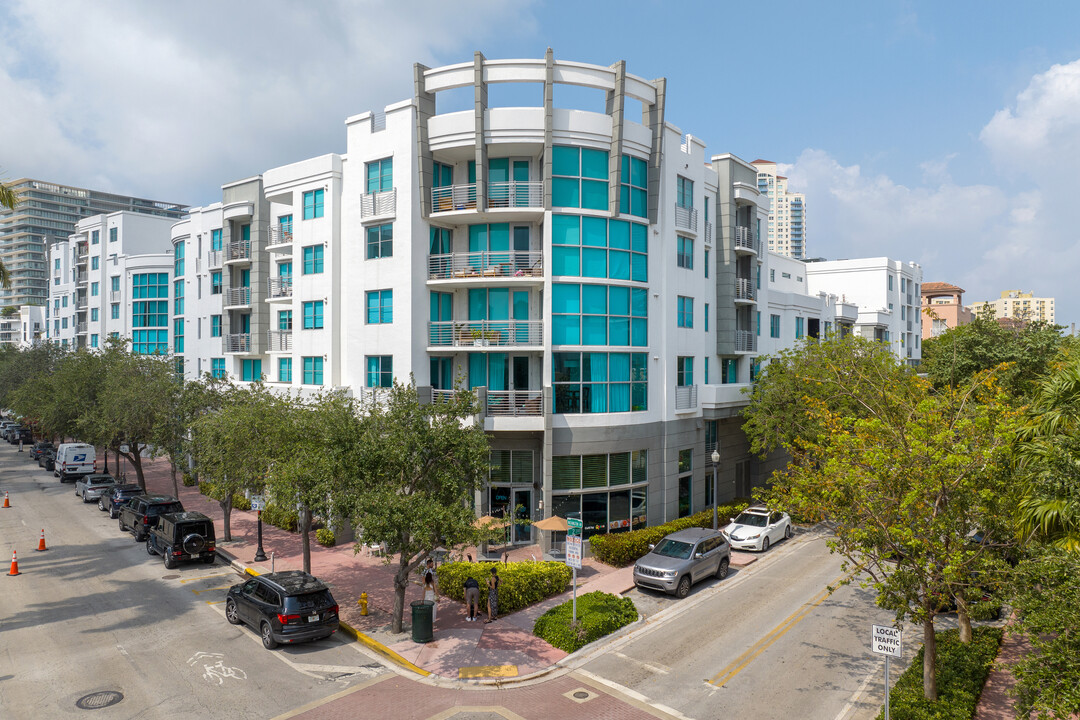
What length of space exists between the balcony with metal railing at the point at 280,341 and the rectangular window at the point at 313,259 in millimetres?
4093

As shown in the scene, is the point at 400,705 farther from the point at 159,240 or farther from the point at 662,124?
the point at 159,240

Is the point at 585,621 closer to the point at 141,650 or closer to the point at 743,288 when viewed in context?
the point at 141,650

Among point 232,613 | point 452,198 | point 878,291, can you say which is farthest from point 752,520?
point 878,291

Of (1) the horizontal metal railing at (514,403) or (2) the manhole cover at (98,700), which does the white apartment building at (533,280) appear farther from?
(2) the manhole cover at (98,700)

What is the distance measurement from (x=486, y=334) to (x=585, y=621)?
13.3m

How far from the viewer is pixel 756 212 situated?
125 feet

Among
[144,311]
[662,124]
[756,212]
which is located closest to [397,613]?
[662,124]

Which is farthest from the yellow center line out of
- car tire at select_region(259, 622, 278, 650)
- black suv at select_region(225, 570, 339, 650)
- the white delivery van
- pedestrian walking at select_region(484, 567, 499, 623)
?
the white delivery van

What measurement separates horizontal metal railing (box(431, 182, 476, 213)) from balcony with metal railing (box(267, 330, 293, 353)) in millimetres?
12065

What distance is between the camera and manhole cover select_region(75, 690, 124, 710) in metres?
14.0

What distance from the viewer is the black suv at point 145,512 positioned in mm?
28391

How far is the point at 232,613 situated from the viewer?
18984 millimetres

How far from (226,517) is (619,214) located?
71.4ft

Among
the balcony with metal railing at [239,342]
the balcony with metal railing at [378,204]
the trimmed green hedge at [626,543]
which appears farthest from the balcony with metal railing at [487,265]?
the balcony with metal railing at [239,342]
